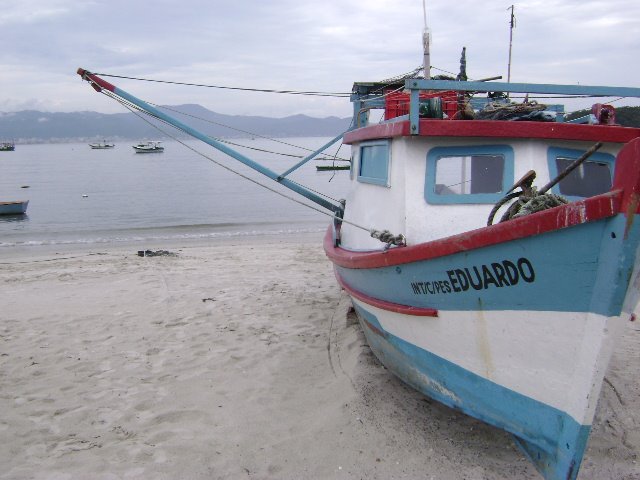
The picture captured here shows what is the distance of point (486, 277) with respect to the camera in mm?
3799

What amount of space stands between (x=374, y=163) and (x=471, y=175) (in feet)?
3.97

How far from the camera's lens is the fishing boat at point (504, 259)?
10.8 ft

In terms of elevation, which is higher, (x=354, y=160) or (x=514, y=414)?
(x=354, y=160)

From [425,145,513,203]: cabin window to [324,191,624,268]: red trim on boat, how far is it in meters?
0.84

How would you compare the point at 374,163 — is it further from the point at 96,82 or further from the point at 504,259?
the point at 96,82

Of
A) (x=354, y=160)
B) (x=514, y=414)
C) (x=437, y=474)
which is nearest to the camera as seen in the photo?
(x=514, y=414)

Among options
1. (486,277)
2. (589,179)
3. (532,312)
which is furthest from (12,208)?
(532,312)

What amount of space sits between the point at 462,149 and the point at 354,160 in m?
2.63

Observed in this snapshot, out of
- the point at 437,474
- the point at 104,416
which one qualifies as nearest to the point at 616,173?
the point at 437,474

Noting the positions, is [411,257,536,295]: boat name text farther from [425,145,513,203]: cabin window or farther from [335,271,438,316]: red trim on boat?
[425,145,513,203]: cabin window

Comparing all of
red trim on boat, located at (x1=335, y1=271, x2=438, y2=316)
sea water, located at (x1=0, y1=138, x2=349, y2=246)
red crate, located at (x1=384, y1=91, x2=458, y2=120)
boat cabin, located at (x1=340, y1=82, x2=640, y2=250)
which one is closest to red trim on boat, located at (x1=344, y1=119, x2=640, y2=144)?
boat cabin, located at (x1=340, y1=82, x2=640, y2=250)

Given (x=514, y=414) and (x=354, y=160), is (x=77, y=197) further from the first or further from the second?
(x=514, y=414)

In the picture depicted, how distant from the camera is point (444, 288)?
4.18 meters

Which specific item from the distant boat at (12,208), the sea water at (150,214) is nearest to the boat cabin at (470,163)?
the sea water at (150,214)
